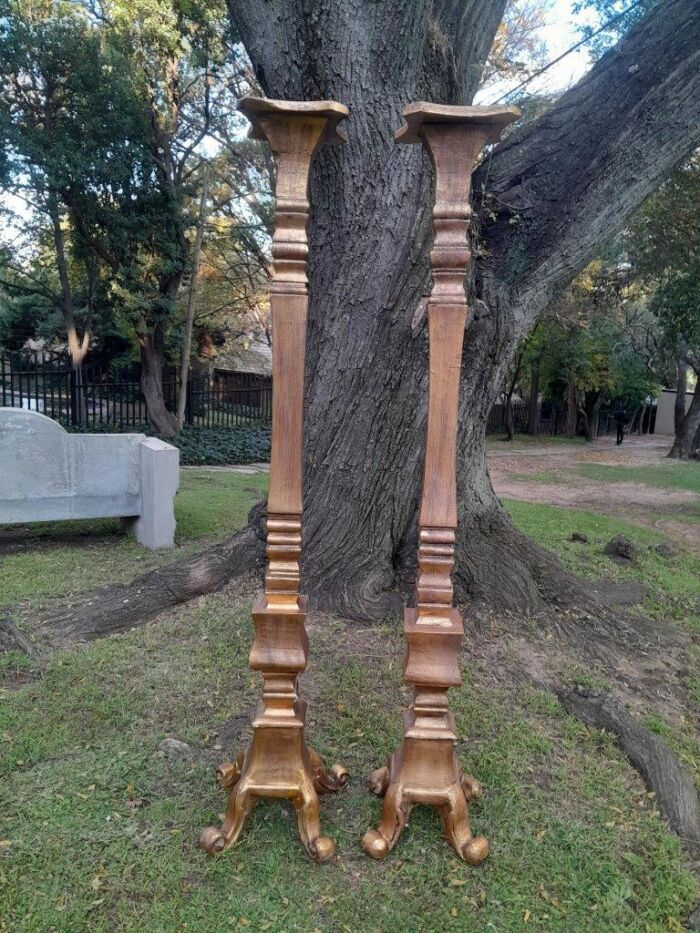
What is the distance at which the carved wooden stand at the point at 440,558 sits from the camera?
2297mm

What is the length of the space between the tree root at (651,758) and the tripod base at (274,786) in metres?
1.38

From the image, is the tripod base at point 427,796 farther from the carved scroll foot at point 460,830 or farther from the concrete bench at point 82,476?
the concrete bench at point 82,476

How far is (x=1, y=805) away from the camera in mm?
2566

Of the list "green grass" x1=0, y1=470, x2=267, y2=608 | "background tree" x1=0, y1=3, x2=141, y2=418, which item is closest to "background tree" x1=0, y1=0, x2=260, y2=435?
"background tree" x1=0, y1=3, x2=141, y2=418

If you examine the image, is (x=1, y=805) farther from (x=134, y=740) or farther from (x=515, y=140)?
(x=515, y=140)

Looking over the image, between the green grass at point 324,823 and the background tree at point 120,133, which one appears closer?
the green grass at point 324,823

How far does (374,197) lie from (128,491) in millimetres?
3751

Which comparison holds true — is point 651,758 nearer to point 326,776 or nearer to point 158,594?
point 326,776

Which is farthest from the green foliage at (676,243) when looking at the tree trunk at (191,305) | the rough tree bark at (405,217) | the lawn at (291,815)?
the lawn at (291,815)

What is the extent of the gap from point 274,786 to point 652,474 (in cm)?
1410

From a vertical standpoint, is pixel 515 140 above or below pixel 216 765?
above

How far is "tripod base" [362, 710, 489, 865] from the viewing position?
7.73ft

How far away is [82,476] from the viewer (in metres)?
5.91

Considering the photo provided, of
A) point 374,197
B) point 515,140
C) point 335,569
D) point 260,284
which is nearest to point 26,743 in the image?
point 335,569
